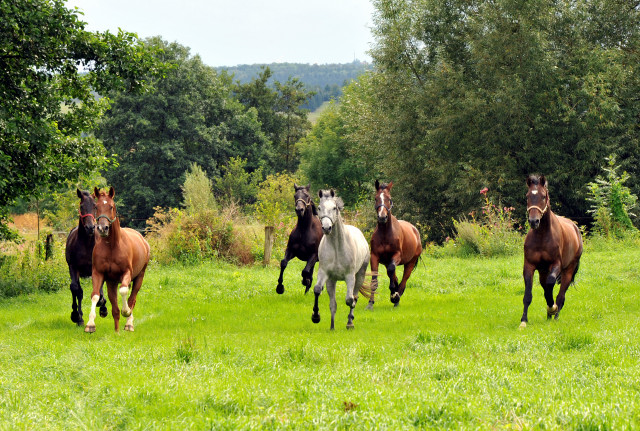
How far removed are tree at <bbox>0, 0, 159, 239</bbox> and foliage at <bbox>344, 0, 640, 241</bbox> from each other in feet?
72.5

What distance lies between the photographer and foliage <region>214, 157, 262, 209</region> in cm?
6395

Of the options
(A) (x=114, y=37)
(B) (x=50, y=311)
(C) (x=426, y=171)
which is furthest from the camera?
(C) (x=426, y=171)

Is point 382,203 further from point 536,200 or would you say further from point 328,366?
point 328,366

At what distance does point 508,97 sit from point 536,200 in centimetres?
2367

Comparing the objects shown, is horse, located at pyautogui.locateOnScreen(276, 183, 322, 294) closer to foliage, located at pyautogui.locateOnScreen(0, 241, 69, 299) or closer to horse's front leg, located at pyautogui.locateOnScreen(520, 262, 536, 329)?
horse's front leg, located at pyautogui.locateOnScreen(520, 262, 536, 329)

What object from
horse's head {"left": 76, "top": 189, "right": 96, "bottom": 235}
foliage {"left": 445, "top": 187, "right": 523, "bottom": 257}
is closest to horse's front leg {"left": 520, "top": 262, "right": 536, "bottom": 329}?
horse's head {"left": 76, "top": 189, "right": 96, "bottom": 235}

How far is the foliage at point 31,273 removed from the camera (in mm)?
18000

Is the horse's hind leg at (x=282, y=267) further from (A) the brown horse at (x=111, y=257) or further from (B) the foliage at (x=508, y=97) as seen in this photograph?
(B) the foliage at (x=508, y=97)

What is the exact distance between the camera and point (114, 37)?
16719mm

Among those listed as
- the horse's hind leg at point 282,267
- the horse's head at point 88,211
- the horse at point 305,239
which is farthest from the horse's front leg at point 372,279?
the horse's head at point 88,211

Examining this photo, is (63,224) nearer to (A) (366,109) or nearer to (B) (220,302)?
(A) (366,109)

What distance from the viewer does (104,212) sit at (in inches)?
413

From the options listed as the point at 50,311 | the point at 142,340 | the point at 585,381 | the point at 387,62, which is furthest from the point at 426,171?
the point at 585,381

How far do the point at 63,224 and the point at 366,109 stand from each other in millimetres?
23901
